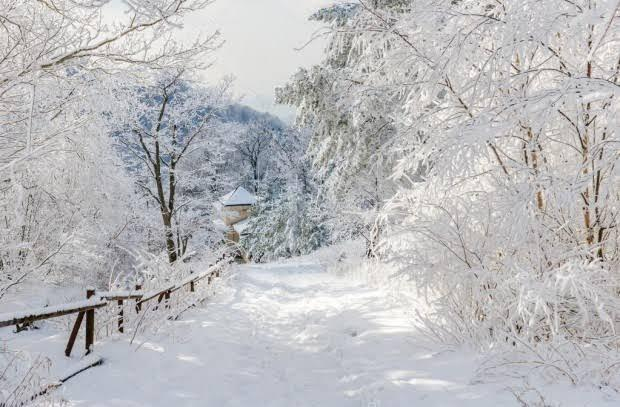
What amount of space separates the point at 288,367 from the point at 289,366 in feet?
0.16

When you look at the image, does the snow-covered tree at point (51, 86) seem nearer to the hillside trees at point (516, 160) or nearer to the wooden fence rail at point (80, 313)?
the wooden fence rail at point (80, 313)

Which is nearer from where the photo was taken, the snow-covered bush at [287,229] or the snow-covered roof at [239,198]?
the snow-covered bush at [287,229]

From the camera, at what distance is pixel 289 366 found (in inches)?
231

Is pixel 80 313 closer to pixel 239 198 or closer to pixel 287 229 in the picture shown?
pixel 287 229

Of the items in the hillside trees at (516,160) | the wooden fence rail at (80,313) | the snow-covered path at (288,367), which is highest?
the hillside trees at (516,160)

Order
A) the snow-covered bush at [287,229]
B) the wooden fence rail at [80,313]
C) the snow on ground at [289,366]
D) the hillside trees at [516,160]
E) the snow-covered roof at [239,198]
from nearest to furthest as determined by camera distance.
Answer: the hillside trees at [516,160]
the wooden fence rail at [80,313]
the snow on ground at [289,366]
the snow-covered bush at [287,229]
the snow-covered roof at [239,198]

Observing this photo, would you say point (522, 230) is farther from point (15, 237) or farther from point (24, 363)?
point (15, 237)

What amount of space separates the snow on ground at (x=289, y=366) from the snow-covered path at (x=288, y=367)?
14 millimetres

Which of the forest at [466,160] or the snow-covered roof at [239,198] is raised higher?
the snow-covered roof at [239,198]

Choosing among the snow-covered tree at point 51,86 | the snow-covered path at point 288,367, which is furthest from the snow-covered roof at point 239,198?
the snow-covered path at point 288,367

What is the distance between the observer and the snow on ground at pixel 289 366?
4.06 m

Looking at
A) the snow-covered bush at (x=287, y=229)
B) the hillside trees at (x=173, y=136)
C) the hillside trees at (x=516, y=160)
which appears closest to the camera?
the hillside trees at (x=516, y=160)

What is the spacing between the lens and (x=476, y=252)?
4.77m

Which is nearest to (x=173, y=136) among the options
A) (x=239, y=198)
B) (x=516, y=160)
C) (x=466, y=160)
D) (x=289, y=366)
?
(x=289, y=366)
